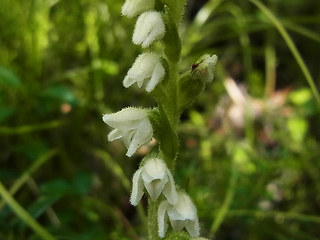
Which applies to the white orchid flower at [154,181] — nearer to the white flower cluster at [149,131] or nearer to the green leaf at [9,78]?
the white flower cluster at [149,131]

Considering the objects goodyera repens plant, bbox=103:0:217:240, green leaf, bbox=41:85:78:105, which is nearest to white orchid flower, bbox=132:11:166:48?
goodyera repens plant, bbox=103:0:217:240

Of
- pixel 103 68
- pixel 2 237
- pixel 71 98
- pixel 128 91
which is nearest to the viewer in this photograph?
pixel 2 237

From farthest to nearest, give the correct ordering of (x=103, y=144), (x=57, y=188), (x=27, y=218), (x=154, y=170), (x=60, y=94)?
(x=103, y=144) < (x=60, y=94) < (x=57, y=188) < (x=27, y=218) < (x=154, y=170)

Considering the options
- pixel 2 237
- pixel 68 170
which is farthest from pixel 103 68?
pixel 2 237

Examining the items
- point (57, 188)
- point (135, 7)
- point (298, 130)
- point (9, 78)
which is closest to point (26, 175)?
point (57, 188)

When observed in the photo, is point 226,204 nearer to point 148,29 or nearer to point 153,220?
point 153,220

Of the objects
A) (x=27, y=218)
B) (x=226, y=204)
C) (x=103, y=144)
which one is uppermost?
(x=103, y=144)

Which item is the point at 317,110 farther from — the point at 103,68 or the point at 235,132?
the point at 103,68

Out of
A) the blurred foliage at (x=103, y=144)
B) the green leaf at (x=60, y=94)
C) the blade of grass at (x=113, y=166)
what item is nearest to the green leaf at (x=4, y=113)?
the blurred foliage at (x=103, y=144)
